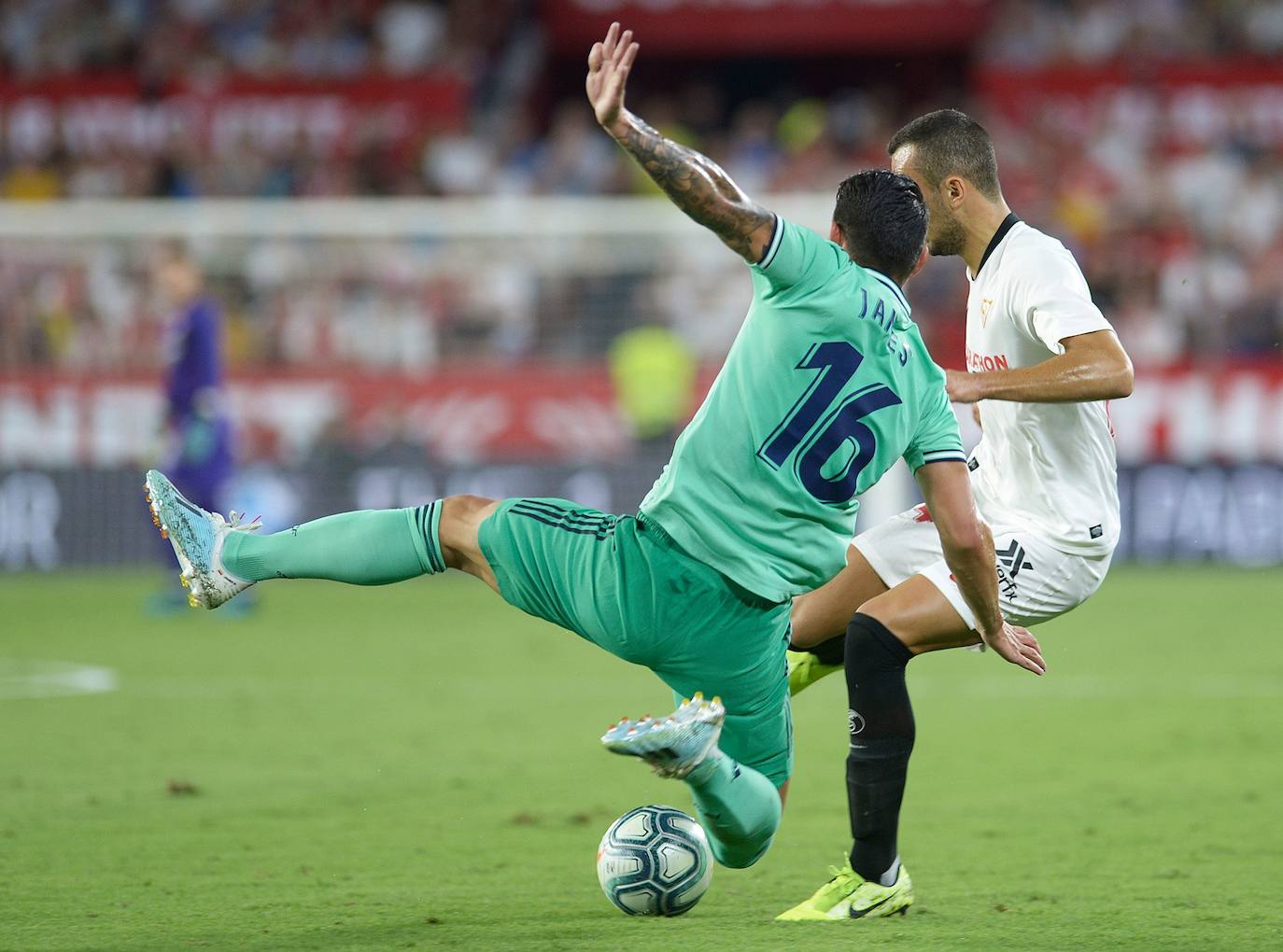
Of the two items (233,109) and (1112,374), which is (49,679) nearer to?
(1112,374)

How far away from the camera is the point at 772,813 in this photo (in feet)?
15.5

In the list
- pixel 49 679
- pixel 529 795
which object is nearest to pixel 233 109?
pixel 49 679

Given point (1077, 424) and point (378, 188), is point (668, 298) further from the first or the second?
point (1077, 424)

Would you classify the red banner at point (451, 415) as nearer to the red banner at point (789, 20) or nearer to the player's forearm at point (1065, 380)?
the red banner at point (789, 20)

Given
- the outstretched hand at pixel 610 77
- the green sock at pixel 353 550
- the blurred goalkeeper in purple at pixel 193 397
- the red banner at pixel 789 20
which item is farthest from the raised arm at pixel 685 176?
the red banner at pixel 789 20

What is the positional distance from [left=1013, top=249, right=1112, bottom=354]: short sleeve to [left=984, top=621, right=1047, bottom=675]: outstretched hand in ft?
2.63

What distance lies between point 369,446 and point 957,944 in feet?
39.6

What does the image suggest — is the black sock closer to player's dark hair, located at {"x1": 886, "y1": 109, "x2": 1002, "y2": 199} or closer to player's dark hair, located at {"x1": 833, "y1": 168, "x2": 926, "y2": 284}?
player's dark hair, located at {"x1": 833, "y1": 168, "x2": 926, "y2": 284}

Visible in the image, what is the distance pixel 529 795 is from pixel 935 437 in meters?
3.00

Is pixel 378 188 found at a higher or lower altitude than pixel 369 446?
higher

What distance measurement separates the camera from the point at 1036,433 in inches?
208

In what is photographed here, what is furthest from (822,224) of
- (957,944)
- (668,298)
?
(957,944)

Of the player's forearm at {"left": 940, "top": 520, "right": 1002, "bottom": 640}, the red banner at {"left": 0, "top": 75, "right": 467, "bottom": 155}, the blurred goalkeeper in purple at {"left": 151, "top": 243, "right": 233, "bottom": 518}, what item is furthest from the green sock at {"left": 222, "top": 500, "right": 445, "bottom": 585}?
the red banner at {"left": 0, "top": 75, "right": 467, "bottom": 155}

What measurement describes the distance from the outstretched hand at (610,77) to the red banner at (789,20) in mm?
18773
